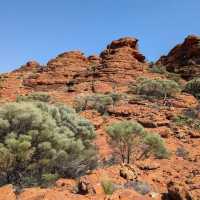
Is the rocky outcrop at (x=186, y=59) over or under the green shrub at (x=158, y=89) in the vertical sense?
over

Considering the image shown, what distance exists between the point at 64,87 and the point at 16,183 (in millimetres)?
34755

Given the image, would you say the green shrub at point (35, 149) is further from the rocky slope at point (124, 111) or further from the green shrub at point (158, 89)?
the green shrub at point (158, 89)

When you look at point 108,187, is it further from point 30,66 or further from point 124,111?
point 30,66

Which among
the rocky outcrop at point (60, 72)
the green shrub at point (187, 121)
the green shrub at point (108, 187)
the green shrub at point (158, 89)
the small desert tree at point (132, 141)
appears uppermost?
the rocky outcrop at point (60, 72)

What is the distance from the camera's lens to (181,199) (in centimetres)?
847

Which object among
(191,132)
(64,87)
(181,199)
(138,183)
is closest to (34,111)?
(138,183)

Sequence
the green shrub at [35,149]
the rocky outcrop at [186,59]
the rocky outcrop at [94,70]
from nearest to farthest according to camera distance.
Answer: the green shrub at [35,149] → the rocky outcrop at [94,70] → the rocky outcrop at [186,59]

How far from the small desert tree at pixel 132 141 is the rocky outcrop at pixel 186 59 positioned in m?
36.5

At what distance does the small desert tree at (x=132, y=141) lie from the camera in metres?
15.8

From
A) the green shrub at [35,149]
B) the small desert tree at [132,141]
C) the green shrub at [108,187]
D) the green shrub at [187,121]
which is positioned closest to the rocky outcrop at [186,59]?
the green shrub at [187,121]

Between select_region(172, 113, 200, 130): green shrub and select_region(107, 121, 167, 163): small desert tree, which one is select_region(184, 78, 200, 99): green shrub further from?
select_region(107, 121, 167, 163): small desert tree

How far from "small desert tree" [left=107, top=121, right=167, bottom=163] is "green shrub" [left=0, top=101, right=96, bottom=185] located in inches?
70.9

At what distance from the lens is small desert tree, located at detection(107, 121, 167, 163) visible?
51.9ft

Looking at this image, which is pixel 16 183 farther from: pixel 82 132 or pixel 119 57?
pixel 119 57
